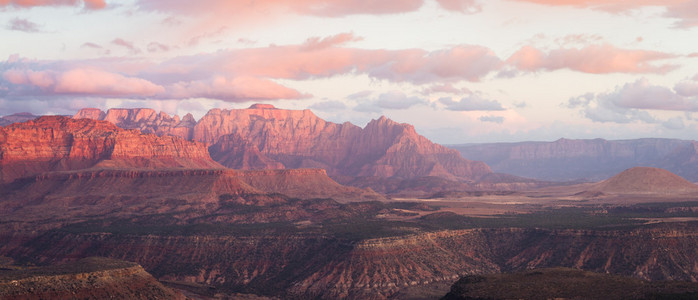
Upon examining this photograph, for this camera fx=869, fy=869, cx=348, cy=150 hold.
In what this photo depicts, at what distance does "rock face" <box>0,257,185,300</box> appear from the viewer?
12975 cm

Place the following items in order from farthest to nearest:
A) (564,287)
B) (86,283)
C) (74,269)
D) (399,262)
Answer: (399,262) < (74,269) < (86,283) < (564,287)

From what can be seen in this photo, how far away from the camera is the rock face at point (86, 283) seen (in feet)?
426

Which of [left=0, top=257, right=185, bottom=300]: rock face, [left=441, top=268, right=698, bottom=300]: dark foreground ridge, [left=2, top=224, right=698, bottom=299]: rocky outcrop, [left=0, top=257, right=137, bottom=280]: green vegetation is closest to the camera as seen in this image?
[left=441, top=268, right=698, bottom=300]: dark foreground ridge

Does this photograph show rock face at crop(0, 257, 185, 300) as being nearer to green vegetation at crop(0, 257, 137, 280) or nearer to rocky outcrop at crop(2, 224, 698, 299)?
green vegetation at crop(0, 257, 137, 280)

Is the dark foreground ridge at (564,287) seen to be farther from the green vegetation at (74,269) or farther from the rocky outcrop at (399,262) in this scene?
the green vegetation at (74,269)

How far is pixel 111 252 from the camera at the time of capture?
199m

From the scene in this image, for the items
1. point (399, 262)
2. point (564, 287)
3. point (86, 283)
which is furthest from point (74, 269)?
point (564, 287)

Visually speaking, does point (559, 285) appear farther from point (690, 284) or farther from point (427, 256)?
point (427, 256)

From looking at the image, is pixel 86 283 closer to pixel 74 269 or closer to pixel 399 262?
pixel 74 269

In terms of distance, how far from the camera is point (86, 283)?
445 feet

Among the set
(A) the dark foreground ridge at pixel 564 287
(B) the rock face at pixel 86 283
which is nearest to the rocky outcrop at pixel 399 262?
(B) the rock face at pixel 86 283

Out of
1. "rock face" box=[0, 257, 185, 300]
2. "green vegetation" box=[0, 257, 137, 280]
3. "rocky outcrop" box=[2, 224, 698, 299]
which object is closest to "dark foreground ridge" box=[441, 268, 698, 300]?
"rocky outcrop" box=[2, 224, 698, 299]

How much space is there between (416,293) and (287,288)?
27.9 m

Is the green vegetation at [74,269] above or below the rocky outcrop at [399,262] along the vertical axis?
above
